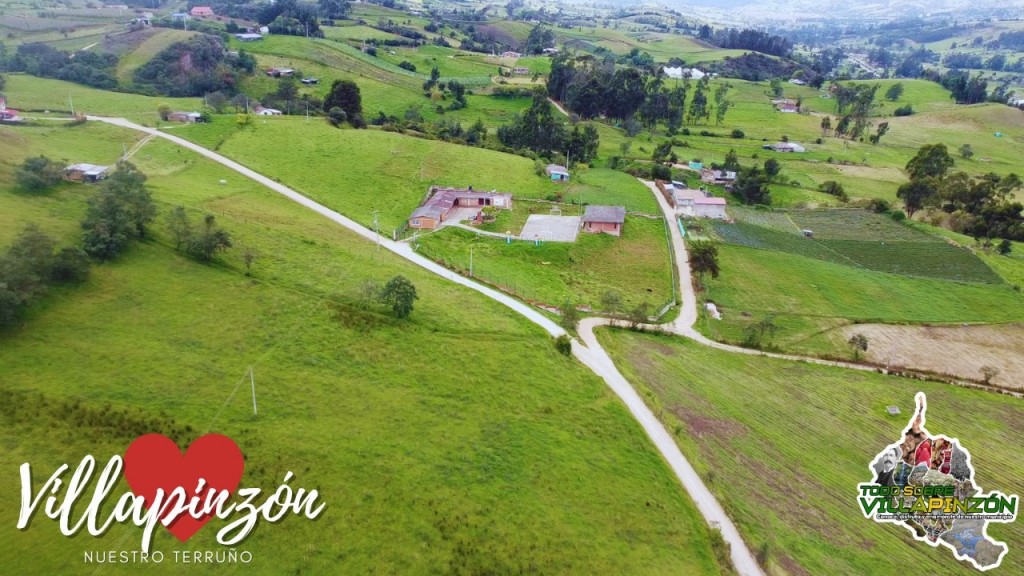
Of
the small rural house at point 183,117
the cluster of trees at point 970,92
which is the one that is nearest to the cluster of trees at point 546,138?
the small rural house at point 183,117

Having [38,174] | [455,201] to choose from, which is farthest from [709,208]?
[38,174]

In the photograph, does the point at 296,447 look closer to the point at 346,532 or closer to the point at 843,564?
the point at 346,532

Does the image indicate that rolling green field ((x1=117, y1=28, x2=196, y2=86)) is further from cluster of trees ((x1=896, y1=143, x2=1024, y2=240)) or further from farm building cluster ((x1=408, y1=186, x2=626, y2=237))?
cluster of trees ((x1=896, y1=143, x2=1024, y2=240))

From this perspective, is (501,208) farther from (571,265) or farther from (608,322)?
(608,322)

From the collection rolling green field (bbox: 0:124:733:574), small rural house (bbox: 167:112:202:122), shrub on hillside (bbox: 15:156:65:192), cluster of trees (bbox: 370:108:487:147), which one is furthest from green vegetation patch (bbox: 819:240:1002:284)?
small rural house (bbox: 167:112:202:122)

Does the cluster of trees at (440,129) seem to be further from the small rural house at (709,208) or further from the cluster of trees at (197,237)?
the cluster of trees at (197,237)
